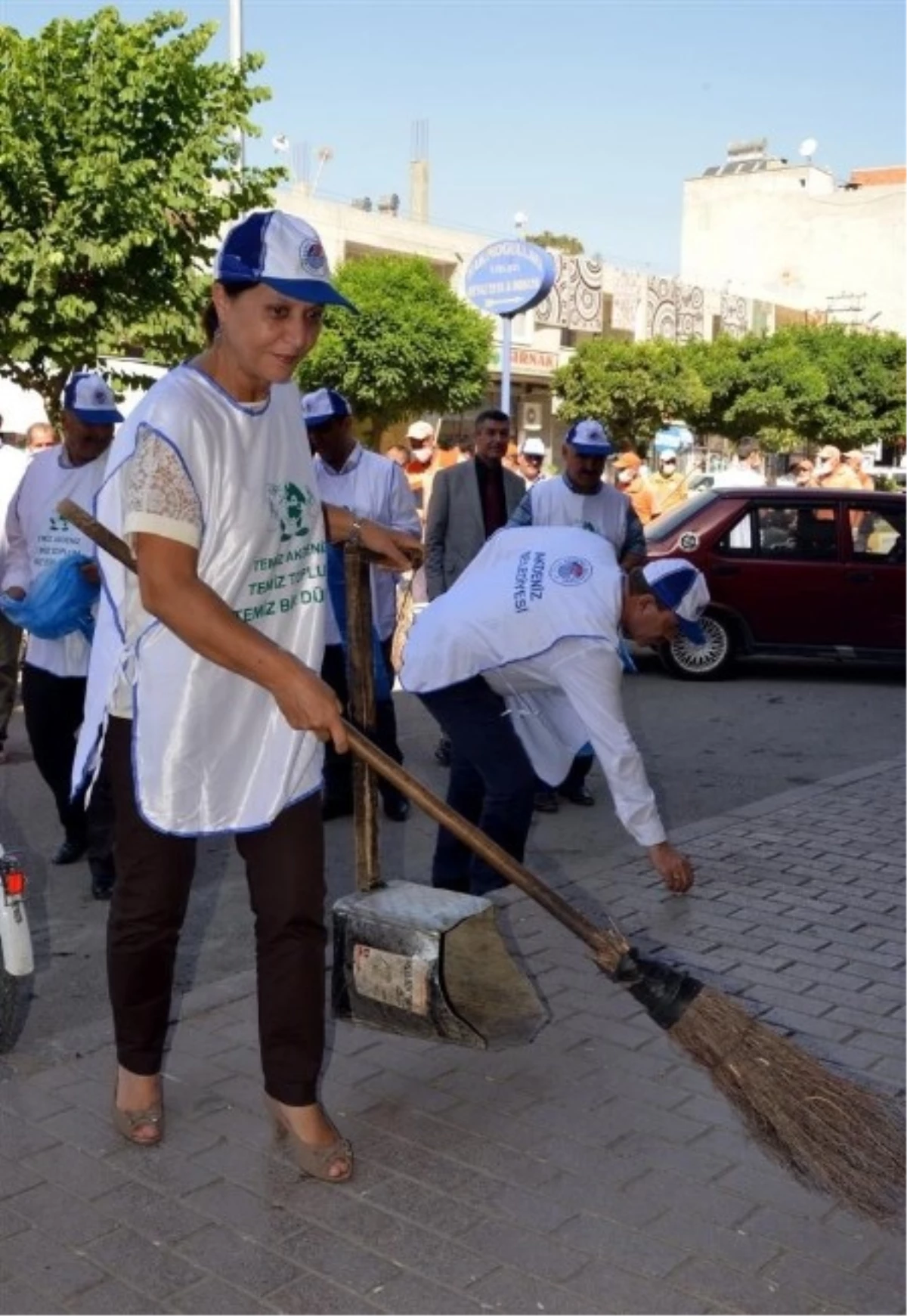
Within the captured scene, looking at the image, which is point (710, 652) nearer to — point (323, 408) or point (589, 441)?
point (589, 441)

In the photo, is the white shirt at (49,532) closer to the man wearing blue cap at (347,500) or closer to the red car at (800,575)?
the man wearing blue cap at (347,500)

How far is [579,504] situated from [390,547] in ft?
12.8

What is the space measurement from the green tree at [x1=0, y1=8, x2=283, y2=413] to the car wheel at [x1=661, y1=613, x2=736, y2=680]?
536 centimetres

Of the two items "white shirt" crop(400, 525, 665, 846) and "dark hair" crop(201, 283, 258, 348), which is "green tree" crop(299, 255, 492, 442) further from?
"dark hair" crop(201, 283, 258, 348)

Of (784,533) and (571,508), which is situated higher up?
(571,508)

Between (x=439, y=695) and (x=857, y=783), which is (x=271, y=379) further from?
(x=857, y=783)

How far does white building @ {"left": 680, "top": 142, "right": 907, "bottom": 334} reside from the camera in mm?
72062

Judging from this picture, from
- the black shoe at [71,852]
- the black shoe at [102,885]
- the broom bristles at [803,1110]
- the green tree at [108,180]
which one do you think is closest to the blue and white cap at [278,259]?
the broom bristles at [803,1110]

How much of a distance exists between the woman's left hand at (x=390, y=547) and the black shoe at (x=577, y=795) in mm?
3663

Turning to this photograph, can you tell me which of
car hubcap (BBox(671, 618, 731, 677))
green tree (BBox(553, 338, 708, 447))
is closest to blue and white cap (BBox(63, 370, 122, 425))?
car hubcap (BBox(671, 618, 731, 677))

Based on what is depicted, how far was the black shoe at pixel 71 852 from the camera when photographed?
19.6 feet

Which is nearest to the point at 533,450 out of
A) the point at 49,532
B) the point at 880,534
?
the point at 880,534

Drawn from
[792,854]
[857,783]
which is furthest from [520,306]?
[792,854]

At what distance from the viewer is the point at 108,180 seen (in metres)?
12.7
